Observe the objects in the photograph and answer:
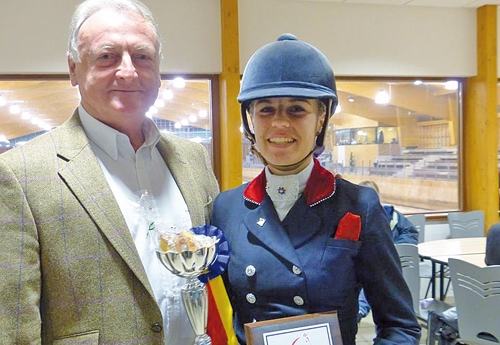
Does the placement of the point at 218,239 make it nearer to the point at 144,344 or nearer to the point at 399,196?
the point at 144,344

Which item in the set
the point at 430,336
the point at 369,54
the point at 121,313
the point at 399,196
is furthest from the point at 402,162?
the point at 121,313

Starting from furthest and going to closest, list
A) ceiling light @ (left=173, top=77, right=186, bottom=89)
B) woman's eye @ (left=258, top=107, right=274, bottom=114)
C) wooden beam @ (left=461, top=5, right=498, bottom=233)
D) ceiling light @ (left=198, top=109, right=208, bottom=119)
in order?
wooden beam @ (left=461, top=5, right=498, bottom=233) → ceiling light @ (left=198, top=109, right=208, bottom=119) → ceiling light @ (left=173, top=77, right=186, bottom=89) → woman's eye @ (left=258, top=107, right=274, bottom=114)

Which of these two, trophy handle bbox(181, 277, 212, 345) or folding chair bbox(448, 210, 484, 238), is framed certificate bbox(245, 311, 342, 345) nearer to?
trophy handle bbox(181, 277, 212, 345)

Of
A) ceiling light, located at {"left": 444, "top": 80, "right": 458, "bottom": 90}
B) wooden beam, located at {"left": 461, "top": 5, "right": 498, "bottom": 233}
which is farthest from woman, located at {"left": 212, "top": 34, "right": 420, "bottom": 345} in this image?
ceiling light, located at {"left": 444, "top": 80, "right": 458, "bottom": 90}

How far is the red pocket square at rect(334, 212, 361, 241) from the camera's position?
3.62ft

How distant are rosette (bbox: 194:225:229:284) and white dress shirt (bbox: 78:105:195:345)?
0.11 metres

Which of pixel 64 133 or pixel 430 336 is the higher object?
pixel 64 133

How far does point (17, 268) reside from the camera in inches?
38.2

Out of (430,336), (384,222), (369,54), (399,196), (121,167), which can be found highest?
(369,54)

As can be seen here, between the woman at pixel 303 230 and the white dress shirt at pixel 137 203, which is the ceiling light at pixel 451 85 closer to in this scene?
the woman at pixel 303 230

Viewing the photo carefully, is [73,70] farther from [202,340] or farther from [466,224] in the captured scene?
[466,224]

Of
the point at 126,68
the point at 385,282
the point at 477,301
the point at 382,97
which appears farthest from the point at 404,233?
the point at 126,68

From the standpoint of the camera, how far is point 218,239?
1162 mm

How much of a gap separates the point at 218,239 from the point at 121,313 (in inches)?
11.8
